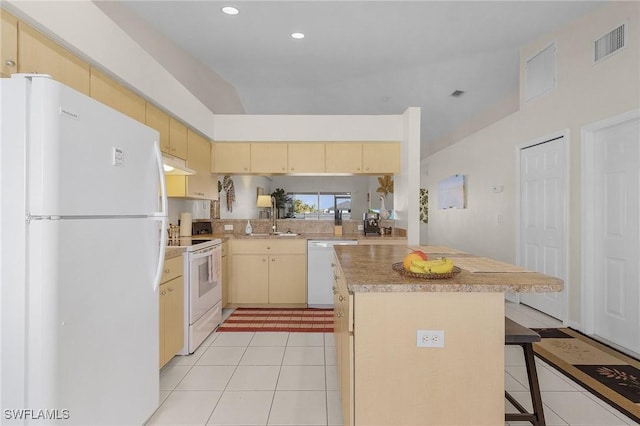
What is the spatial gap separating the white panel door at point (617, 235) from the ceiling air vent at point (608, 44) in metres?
0.66

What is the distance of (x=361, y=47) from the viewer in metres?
3.88

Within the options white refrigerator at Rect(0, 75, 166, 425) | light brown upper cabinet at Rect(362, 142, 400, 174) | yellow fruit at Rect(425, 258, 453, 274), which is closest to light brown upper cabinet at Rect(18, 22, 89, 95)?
white refrigerator at Rect(0, 75, 166, 425)

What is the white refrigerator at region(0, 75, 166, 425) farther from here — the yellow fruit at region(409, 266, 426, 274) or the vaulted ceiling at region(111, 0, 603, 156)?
the vaulted ceiling at region(111, 0, 603, 156)

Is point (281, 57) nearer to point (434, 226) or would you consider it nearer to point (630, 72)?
point (630, 72)

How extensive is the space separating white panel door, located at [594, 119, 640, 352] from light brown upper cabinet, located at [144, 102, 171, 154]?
399 centimetres

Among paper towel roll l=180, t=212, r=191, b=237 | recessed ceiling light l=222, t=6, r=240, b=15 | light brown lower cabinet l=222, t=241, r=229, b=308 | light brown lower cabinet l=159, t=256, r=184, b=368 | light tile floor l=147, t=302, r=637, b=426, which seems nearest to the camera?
light tile floor l=147, t=302, r=637, b=426

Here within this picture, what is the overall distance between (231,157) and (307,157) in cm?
98

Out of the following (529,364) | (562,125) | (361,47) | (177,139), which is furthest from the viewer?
(361,47)

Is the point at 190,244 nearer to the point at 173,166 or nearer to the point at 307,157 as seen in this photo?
the point at 173,166

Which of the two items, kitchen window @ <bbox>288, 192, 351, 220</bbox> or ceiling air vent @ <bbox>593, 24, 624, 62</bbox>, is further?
kitchen window @ <bbox>288, 192, 351, 220</bbox>

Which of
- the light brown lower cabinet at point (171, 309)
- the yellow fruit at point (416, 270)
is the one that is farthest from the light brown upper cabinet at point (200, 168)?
the yellow fruit at point (416, 270)

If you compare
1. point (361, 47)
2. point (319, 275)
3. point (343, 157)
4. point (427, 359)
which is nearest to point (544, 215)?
point (343, 157)

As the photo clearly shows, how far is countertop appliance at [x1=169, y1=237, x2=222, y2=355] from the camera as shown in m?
2.77

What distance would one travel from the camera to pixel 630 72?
2768mm
